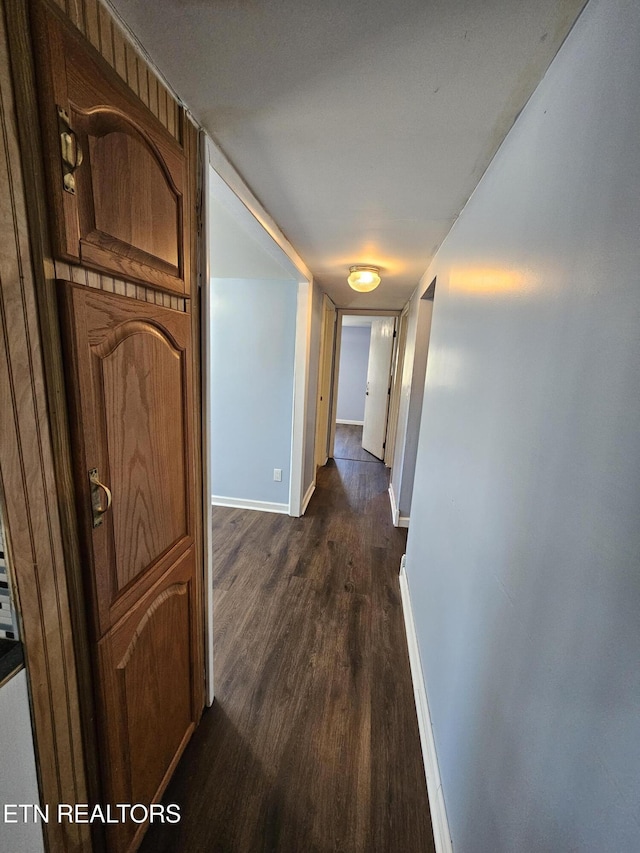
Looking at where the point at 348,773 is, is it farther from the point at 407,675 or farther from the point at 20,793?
the point at 20,793

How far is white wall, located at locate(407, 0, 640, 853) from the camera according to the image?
484 millimetres

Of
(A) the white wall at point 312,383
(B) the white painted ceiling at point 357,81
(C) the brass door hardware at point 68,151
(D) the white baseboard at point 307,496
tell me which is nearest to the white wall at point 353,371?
(A) the white wall at point 312,383

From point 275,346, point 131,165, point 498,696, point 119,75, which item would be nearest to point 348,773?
point 498,696

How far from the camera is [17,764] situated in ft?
2.09

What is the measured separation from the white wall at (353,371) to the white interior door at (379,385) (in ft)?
6.16

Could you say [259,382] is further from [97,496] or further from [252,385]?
[97,496]

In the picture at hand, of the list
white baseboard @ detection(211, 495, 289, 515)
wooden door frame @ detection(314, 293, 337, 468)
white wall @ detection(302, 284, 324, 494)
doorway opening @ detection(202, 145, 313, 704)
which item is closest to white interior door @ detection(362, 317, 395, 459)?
wooden door frame @ detection(314, 293, 337, 468)

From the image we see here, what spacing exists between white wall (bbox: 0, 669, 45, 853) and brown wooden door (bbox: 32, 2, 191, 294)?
822 mm

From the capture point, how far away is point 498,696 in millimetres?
796

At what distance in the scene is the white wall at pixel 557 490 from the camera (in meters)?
0.48

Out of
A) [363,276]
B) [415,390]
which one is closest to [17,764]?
[363,276]

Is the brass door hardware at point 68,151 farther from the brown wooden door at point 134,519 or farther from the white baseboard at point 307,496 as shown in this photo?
the white baseboard at point 307,496

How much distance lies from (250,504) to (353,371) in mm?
4866

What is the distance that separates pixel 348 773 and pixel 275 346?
2.76 metres
